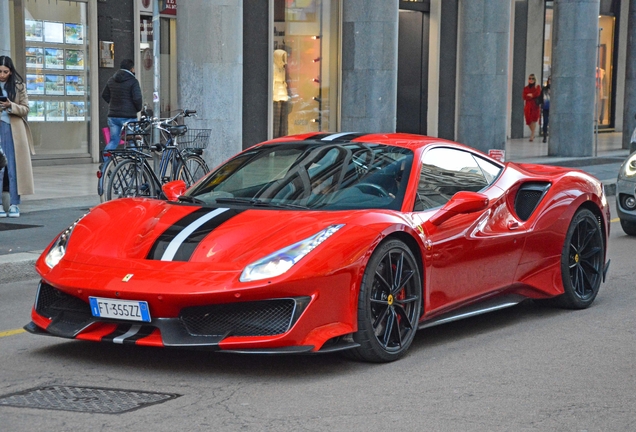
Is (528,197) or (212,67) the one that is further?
(212,67)

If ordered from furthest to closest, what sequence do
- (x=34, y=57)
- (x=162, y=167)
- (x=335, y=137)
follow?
(x=34, y=57) < (x=162, y=167) < (x=335, y=137)

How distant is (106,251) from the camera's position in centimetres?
588

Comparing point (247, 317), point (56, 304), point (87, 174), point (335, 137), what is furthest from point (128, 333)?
point (87, 174)

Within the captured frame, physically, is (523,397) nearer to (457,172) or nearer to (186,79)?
(457,172)

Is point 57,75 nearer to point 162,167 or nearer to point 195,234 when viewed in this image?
point 162,167

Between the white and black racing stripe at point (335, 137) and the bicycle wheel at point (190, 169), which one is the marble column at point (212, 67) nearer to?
the bicycle wheel at point (190, 169)

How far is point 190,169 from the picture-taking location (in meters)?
13.0

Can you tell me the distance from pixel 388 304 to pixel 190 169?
738 centimetres

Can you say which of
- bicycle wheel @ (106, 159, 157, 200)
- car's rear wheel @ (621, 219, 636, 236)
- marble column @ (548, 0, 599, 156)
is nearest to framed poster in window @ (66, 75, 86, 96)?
bicycle wheel @ (106, 159, 157, 200)

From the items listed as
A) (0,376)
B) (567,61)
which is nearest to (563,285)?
(0,376)

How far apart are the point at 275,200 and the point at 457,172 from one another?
139 centimetres

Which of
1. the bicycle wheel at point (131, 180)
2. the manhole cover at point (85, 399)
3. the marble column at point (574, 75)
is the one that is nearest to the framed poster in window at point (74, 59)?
the bicycle wheel at point (131, 180)

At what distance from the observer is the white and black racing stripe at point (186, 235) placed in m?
5.72

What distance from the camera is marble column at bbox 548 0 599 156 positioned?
24172mm
